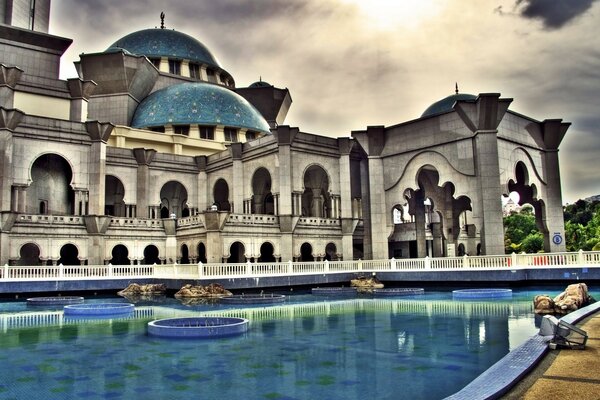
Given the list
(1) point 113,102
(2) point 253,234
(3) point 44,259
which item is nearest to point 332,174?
(2) point 253,234

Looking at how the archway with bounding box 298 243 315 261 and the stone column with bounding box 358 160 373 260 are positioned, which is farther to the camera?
the archway with bounding box 298 243 315 261

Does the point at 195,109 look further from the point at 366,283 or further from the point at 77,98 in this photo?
the point at 366,283

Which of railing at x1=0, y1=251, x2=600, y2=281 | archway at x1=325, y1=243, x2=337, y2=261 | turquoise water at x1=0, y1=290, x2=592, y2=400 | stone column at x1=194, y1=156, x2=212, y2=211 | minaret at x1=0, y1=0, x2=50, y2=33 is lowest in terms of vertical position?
turquoise water at x1=0, y1=290, x2=592, y2=400

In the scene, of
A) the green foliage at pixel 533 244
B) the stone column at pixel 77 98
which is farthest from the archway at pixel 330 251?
the green foliage at pixel 533 244

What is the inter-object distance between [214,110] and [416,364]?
114 ft

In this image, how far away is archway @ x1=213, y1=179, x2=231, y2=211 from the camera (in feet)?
120

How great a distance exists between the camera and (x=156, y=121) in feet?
129

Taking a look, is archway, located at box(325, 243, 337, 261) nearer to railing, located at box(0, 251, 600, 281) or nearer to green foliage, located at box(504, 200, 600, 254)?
railing, located at box(0, 251, 600, 281)

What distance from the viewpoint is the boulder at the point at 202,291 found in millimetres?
21375

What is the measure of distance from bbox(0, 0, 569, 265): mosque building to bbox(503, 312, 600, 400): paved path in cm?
1895

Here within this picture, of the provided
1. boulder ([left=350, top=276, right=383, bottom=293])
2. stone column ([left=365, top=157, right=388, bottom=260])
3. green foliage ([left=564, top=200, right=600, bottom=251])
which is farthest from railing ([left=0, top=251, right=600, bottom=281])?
green foliage ([left=564, top=200, right=600, bottom=251])

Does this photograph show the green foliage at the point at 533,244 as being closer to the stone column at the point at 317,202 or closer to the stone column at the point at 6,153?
the stone column at the point at 317,202

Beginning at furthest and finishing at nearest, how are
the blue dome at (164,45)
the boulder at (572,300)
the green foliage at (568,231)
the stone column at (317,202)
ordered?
the green foliage at (568,231)
the blue dome at (164,45)
the stone column at (317,202)
the boulder at (572,300)

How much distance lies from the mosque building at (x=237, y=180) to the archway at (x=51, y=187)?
0.26ft
